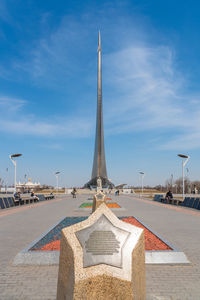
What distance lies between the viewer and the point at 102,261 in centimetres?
337

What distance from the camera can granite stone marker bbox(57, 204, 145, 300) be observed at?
3.15 metres

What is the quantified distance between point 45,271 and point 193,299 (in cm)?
259

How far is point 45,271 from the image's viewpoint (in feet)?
16.9

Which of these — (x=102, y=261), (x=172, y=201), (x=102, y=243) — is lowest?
(x=172, y=201)

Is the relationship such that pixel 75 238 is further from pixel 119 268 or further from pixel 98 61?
pixel 98 61

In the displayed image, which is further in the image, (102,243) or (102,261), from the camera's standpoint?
(102,243)

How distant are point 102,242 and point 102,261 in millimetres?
240

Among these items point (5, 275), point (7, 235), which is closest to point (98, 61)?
point (7, 235)

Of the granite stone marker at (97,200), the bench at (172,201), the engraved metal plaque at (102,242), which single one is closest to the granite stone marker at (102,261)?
the engraved metal plaque at (102,242)

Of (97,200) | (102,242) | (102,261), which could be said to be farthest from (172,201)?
(102,261)

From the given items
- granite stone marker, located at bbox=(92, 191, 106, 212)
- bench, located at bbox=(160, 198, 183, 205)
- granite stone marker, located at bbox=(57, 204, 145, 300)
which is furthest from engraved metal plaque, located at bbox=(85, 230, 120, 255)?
bench, located at bbox=(160, 198, 183, 205)

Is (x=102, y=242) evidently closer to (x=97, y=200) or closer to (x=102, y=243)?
(x=102, y=243)

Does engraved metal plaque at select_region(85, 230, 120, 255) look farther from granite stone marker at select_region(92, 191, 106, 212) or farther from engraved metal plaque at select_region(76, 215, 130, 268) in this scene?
granite stone marker at select_region(92, 191, 106, 212)

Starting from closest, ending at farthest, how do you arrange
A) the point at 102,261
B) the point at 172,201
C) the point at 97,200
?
the point at 102,261 < the point at 97,200 < the point at 172,201
